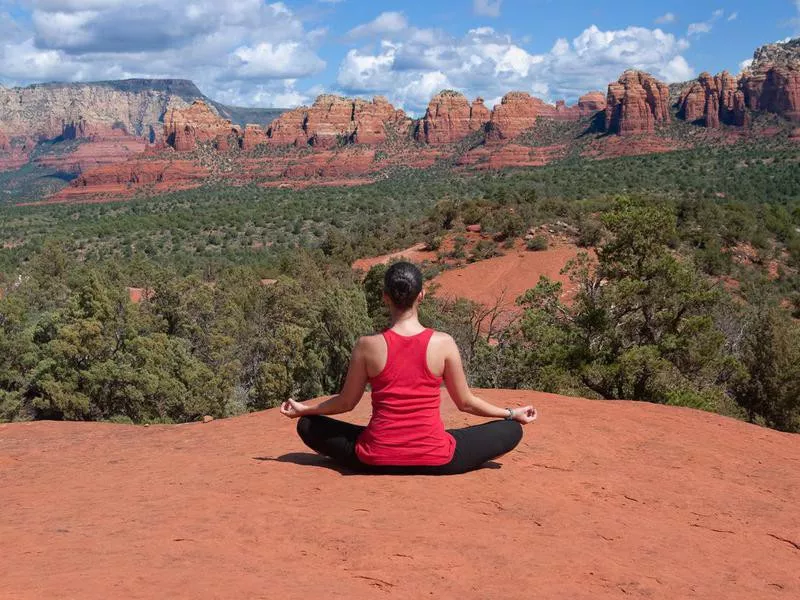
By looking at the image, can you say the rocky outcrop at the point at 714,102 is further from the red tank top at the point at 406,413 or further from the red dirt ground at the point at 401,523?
the red tank top at the point at 406,413

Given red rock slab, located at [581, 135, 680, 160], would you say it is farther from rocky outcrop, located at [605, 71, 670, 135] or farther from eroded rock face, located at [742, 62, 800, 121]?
eroded rock face, located at [742, 62, 800, 121]

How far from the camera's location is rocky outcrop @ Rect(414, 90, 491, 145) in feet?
396

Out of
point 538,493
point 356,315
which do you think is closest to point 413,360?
point 538,493

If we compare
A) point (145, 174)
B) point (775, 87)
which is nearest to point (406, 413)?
point (775, 87)

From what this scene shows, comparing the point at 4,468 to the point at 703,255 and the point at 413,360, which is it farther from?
the point at 703,255

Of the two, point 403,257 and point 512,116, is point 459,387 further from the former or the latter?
point 512,116

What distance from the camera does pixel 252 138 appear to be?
121m

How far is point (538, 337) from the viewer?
42.3 ft

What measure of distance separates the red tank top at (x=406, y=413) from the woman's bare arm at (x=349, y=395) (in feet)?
0.32

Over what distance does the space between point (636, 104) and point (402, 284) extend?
11076cm

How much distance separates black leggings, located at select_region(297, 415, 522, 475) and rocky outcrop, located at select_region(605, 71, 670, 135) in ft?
348

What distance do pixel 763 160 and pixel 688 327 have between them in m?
73.5

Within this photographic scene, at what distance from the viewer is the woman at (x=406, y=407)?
464 cm

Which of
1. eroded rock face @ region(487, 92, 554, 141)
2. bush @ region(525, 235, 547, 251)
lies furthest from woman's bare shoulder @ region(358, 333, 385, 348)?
eroded rock face @ region(487, 92, 554, 141)
